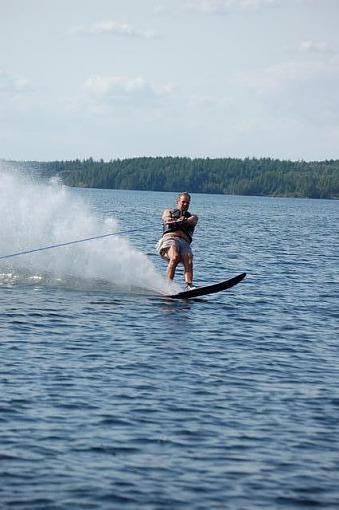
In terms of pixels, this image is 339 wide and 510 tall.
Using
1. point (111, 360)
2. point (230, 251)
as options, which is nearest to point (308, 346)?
point (111, 360)

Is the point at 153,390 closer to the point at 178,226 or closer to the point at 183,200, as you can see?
the point at 183,200

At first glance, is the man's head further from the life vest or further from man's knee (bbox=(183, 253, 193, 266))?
man's knee (bbox=(183, 253, 193, 266))

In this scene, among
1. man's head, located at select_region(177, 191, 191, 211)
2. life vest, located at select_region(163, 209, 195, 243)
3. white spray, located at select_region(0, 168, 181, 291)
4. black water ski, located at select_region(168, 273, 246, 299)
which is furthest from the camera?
white spray, located at select_region(0, 168, 181, 291)

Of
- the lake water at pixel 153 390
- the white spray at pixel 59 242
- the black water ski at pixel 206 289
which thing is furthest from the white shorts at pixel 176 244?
the white spray at pixel 59 242

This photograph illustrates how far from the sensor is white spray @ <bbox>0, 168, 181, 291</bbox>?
88.4ft

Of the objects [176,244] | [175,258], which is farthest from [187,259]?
[176,244]

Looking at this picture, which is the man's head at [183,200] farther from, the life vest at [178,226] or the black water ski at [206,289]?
the black water ski at [206,289]

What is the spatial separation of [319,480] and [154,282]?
1539 centimetres

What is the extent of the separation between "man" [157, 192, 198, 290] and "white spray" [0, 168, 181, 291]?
5.32 ft

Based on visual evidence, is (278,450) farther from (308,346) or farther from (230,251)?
(230,251)

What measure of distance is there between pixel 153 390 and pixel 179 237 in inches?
395

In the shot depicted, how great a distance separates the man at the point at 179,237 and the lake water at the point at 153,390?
101 cm

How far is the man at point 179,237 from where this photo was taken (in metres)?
23.9

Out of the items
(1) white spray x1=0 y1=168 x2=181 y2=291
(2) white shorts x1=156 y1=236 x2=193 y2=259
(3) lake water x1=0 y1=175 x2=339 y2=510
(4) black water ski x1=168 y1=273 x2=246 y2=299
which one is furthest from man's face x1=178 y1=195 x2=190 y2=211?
(1) white spray x1=0 y1=168 x2=181 y2=291
